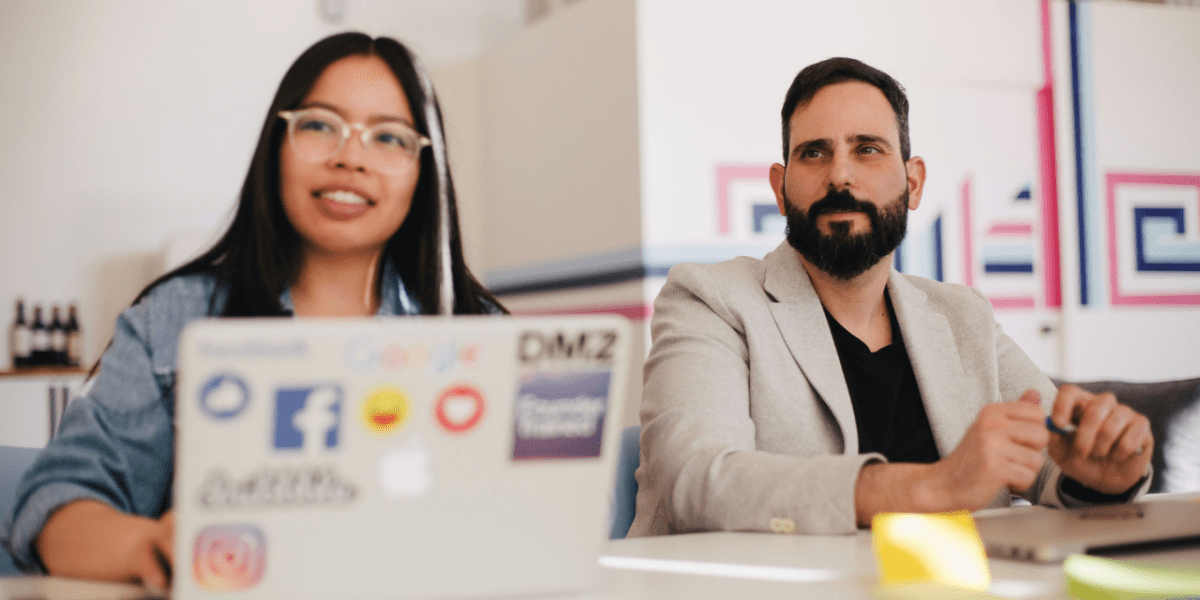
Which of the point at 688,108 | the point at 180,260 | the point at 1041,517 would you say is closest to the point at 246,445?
the point at 1041,517

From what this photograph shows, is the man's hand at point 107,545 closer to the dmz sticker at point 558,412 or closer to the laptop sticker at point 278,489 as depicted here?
the laptop sticker at point 278,489

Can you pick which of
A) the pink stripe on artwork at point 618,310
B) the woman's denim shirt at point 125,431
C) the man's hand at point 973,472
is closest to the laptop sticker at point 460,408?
the woman's denim shirt at point 125,431

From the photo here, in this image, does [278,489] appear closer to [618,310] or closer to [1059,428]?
[1059,428]

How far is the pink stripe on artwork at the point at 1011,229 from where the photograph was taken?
14.6ft

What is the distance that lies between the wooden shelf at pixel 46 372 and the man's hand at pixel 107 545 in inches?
129

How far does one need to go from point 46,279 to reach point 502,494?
14.4ft

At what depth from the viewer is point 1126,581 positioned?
71cm

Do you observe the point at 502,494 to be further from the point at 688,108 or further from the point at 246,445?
the point at 688,108

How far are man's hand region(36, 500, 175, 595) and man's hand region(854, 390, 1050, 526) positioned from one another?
0.76 metres

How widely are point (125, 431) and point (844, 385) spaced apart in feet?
3.40

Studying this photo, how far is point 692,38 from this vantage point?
13.1 feet

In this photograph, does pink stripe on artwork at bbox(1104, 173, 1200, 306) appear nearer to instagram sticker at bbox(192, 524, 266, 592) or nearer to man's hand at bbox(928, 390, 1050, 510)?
man's hand at bbox(928, 390, 1050, 510)

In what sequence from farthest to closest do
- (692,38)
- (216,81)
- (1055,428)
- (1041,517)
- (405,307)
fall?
(216,81) < (692,38) < (405,307) < (1055,428) < (1041,517)

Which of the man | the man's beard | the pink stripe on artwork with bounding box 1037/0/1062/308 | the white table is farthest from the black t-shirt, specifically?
the pink stripe on artwork with bounding box 1037/0/1062/308
